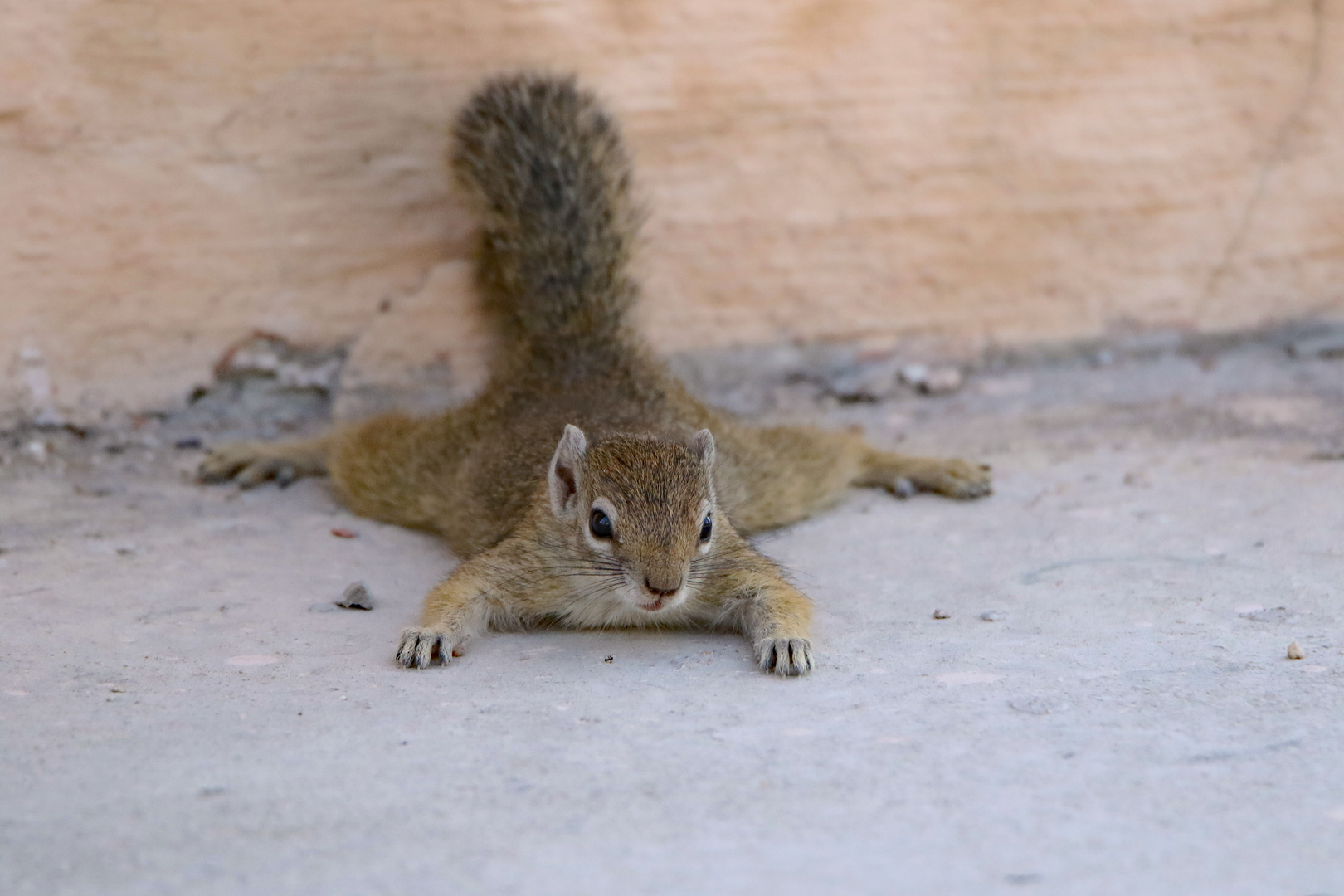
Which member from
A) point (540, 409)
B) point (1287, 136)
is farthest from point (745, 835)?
point (1287, 136)

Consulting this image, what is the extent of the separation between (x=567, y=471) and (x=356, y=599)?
0.65 metres

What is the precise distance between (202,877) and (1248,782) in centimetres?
177

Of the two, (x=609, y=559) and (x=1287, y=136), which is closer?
(x=609, y=559)

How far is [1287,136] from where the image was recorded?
5430 mm

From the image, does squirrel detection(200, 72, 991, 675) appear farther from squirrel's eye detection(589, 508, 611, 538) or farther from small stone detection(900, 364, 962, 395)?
small stone detection(900, 364, 962, 395)

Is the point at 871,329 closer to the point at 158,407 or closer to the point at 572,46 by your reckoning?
the point at 572,46

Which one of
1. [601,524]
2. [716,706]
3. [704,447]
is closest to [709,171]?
[704,447]

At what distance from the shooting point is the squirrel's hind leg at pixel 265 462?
15.4 feet

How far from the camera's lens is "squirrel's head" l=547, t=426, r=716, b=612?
3.34 m

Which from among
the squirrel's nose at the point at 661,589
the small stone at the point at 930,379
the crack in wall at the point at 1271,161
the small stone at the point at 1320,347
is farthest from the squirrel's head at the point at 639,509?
the small stone at the point at 1320,347

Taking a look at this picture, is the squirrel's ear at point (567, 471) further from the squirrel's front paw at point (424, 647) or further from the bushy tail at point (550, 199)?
the bushy tail at point (550, 199)

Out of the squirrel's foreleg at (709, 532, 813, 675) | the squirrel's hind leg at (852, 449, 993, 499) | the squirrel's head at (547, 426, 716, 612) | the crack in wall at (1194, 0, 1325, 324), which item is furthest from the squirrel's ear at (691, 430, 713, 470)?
the crack in wall at (1194, 0, 1325, 324)

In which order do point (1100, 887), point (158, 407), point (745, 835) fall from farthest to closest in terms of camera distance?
point (158, 407) < point (745, 835) < point (1100, 887)

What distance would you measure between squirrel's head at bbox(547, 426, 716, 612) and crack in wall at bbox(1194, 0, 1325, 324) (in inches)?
112
